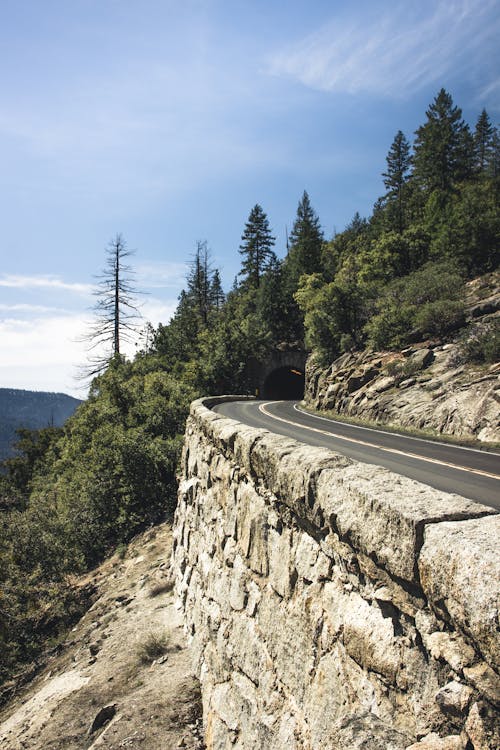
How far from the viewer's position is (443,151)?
5250 centimetres

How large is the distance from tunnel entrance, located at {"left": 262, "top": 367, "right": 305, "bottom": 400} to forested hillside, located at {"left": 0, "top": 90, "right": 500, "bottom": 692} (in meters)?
4.15

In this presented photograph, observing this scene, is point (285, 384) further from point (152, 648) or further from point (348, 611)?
point (348, 611)

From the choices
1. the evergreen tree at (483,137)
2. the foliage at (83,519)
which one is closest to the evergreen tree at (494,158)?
the evergreen tree at (483,137)

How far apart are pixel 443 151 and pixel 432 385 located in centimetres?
4852

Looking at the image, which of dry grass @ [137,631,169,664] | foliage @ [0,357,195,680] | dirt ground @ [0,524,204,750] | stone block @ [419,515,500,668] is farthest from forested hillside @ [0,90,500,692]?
stone block @ [419,515,500,668]

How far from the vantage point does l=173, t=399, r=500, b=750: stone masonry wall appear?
6.24 ft

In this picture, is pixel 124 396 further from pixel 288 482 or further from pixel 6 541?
pixel 288 482

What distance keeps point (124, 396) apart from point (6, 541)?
396 inches

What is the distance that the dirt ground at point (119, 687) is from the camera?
5930 millimetres

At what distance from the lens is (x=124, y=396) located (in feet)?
81.6

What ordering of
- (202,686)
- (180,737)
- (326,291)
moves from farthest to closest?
(326,291)
(202,686)
(180,737)

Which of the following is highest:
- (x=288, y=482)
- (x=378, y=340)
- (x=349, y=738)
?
(x=378, y=340)

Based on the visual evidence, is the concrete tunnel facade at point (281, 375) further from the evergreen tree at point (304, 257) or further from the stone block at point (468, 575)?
the stone block at point (468, 575)

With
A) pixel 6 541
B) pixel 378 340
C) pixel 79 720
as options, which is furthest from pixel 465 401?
pixel 6 541
